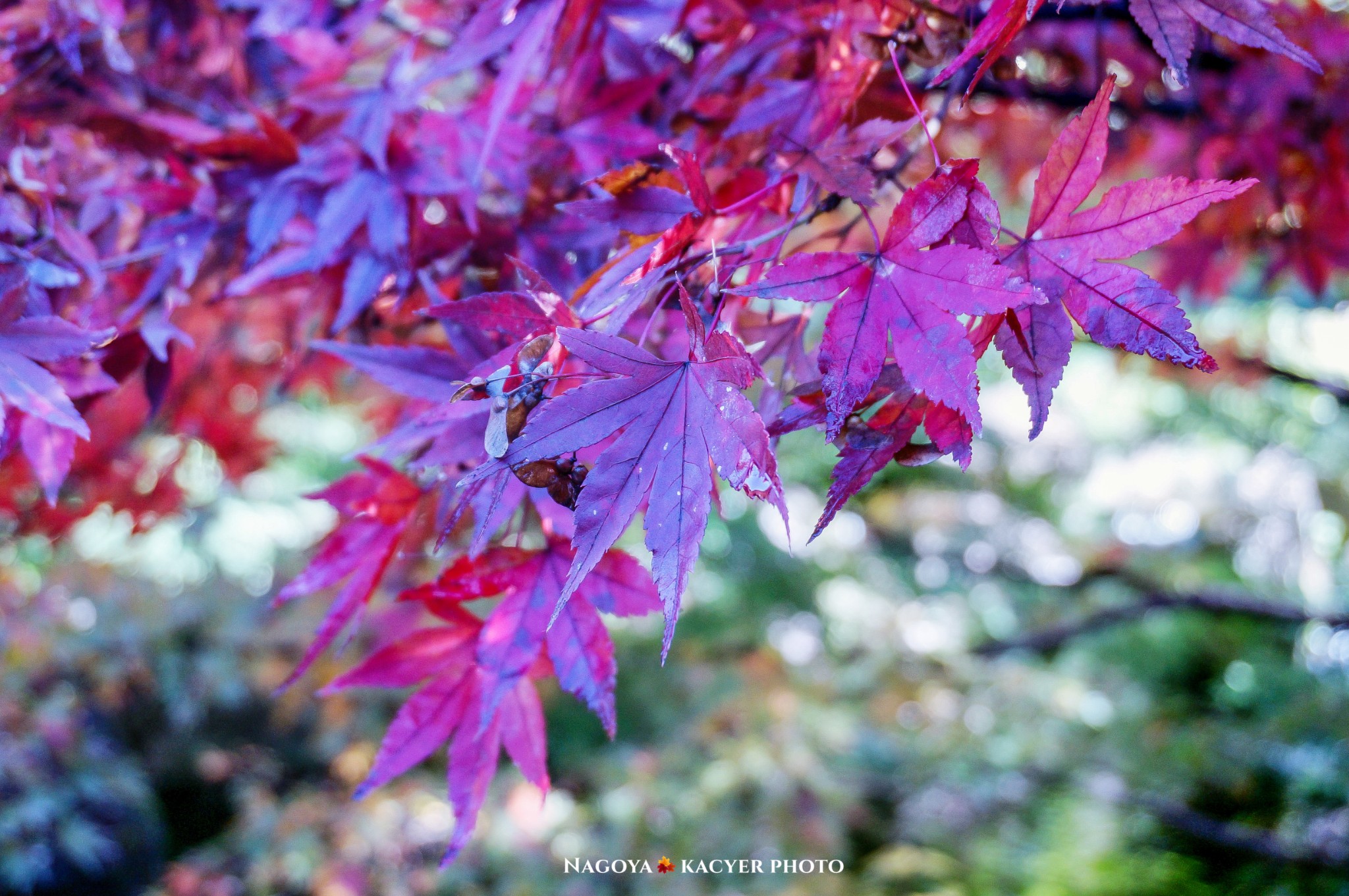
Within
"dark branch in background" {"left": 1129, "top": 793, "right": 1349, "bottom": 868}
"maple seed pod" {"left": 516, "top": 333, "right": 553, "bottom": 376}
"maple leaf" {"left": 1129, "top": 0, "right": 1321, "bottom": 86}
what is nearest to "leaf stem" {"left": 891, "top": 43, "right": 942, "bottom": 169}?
"maple leaf" {"left": 1129, "top": 0, "right": 1321, "bottom": 86}

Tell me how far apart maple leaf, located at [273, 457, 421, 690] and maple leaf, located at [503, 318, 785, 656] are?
0.31 m

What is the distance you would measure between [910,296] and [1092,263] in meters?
0.12

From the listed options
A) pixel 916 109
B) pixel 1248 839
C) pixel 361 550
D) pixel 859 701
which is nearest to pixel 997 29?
pixel 916 109

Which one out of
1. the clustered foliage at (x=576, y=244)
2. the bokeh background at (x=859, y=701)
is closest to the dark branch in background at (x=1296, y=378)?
the bokeh background at (x=859, y=701)

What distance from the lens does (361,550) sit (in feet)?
2.36

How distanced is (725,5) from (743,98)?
0.08m

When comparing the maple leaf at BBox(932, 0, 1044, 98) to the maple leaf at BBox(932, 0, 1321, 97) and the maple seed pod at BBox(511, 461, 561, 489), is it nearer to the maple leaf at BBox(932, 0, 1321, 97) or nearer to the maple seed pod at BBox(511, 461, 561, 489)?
the maple leaf at BBox(932, 0, 1321, 97)

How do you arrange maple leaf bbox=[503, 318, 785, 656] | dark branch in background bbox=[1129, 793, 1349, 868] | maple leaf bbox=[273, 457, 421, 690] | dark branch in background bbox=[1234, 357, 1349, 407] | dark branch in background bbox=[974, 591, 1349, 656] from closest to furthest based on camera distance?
maple leaf bbox=[503, 318, 785, 656] < maple leaf bbox=[273, 457, 421, 690] < dark branch in background bbox=[1234, 357, 1349, 407] < dark branch in background bbox=[974, 591, 1349, 656] < dark branch in background bbox=[1129, 793, 1349, 868]

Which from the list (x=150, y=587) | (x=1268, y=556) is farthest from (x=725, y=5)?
(x=1268, y=556)

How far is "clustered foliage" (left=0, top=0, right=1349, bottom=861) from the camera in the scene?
0.47 metres

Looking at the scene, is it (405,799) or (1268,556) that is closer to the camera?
(405,799)

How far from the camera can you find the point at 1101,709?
3637mm

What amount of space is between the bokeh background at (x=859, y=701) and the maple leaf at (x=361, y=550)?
1.19 m

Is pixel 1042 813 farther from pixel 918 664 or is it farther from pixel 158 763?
pixel 158 763
